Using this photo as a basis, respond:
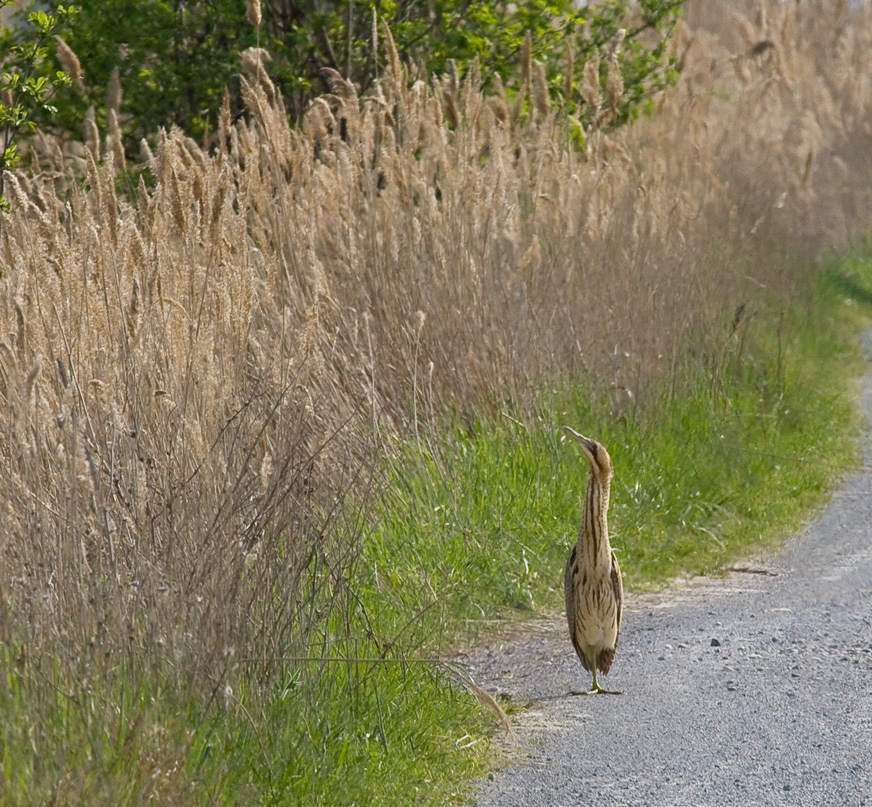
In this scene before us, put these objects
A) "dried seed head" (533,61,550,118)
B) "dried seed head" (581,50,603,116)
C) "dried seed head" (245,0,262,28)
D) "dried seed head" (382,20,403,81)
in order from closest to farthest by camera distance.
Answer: "dried seed head" (245,0,262,28)
"dried seed head" (382,20,403,81)
"dried seed head" (533,61,550,118)
"dried seed head" (581,50,603,116)

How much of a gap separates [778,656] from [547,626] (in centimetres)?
94

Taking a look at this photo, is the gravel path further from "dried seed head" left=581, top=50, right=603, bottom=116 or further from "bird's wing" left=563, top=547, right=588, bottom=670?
"dried seed head" left=581, top=50, right=603, bottom=116

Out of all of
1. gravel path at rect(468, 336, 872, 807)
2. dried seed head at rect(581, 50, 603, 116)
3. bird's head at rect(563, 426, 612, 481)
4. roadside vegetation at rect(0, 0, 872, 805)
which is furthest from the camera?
dried seed head at rect(581, 50, 603, 116)

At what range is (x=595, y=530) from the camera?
17.5 feet

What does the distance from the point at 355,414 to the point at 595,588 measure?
65.4 inches

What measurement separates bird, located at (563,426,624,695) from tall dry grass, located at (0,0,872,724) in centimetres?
82

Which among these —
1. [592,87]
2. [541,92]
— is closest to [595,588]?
[541,92]

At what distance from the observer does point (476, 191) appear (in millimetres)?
7637

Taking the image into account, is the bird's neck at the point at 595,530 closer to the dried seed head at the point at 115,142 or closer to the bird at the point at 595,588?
the bird at the point at 595,588

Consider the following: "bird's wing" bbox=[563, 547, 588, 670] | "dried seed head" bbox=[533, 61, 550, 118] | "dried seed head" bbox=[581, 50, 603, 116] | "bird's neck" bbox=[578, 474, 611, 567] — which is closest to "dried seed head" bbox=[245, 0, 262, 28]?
"dried seed head" bbox=[533, 61, 550, 118]

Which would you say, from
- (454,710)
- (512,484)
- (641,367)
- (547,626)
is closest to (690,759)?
(454,710)

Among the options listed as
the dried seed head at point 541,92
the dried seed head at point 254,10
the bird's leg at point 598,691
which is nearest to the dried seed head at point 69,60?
the dried seed head at point 254,10

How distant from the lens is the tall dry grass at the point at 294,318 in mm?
4059

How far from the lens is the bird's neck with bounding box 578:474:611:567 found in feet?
17.4
